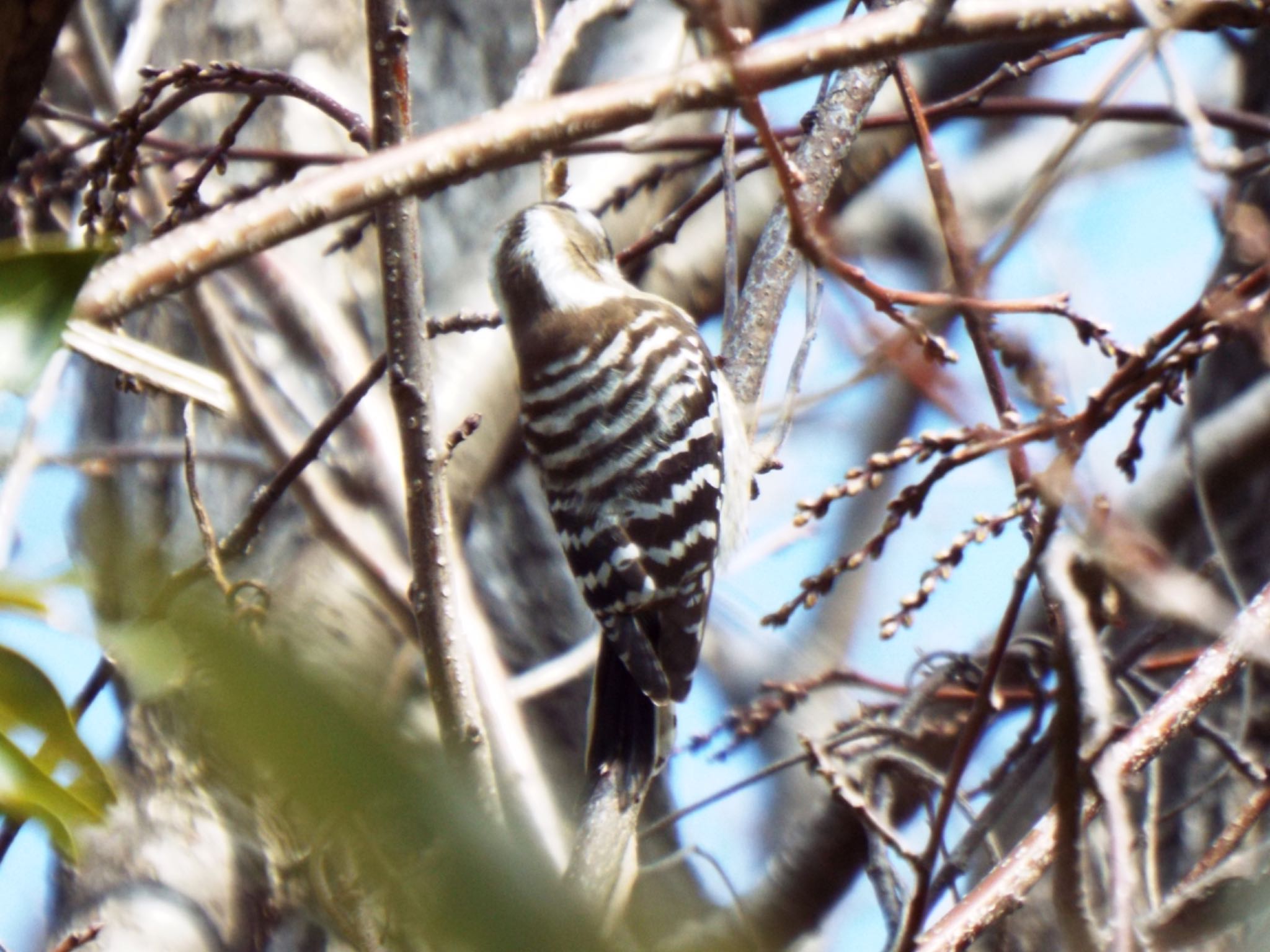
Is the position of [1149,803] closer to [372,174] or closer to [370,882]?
[372,174]

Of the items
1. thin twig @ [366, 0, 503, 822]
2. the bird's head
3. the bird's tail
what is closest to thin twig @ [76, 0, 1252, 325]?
thin twig @ [366, 0, 503, 822]

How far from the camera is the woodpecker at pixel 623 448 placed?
10.0ft

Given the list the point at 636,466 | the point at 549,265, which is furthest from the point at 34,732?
the point at 549,265

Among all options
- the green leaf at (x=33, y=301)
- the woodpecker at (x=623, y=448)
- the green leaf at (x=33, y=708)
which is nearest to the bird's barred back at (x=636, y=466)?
the woodpecker at (x=623, y=448)

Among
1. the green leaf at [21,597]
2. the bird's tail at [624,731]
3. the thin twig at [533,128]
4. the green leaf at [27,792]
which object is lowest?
the bird's tail at [624,731]

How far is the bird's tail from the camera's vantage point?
250 cm

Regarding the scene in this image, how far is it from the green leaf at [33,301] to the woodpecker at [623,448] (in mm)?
1878

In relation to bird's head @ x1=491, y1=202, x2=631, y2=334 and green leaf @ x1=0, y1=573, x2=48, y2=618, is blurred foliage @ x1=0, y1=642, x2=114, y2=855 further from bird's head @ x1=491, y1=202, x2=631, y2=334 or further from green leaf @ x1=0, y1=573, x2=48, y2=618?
bird's head @ x1=491, y1=202, x2=631, y2=334

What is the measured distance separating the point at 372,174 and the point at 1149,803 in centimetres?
153

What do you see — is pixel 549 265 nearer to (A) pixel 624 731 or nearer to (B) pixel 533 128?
(A) pixel 624 731

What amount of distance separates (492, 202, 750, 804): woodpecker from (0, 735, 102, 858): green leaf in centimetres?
170

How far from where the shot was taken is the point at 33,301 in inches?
40.2

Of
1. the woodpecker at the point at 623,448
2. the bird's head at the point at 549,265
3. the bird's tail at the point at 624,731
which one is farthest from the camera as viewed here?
the bird's head at the point at 549,265

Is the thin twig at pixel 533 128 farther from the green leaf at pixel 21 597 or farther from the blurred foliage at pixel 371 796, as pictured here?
the blurred foliage at pixel 371 796
